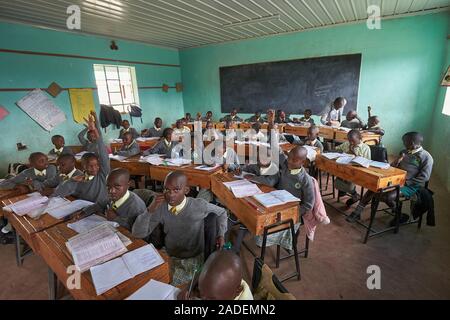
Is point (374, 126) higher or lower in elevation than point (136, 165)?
higher

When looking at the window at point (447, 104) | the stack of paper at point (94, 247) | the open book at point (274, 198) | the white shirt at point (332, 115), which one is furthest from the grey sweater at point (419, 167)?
the stack of paper at point (94, 247)

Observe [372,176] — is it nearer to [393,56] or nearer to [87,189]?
[87,189]

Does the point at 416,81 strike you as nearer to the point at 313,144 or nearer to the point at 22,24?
the point at 313,144

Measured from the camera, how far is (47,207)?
192cm

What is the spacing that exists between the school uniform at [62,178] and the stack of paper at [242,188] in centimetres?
151

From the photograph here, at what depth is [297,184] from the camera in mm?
2209

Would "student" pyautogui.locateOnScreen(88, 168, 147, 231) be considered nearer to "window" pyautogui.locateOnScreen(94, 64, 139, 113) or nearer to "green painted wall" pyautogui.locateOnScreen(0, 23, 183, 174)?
"green painted wall" pyautogui.locateOnScreen(0, 23, 183, 174)

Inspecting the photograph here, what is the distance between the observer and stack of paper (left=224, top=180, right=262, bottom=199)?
6.74ft

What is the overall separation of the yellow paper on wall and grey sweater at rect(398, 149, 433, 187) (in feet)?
21.4

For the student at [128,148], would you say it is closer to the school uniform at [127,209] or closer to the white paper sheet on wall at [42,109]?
the school uniform at [127,209]

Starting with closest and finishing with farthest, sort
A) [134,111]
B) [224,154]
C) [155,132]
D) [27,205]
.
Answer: [27,205] → [224,154] → [155,132] → [134,111]

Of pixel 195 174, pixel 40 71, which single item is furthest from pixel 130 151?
pixel 40 71

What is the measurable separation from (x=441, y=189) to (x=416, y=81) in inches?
103

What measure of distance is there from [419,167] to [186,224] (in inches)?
112
